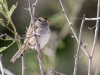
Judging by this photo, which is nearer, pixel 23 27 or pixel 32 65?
pixel 32 65

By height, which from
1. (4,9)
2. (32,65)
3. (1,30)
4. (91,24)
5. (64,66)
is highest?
(91,24)

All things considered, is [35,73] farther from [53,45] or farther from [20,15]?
[20,15]

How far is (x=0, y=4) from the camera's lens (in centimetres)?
273

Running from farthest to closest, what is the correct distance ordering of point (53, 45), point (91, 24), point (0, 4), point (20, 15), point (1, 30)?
point (91, 24), point (20, 15), point (1, 30), point (53, 45), point (0, 4)

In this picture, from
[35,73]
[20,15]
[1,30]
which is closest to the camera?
[35,73]

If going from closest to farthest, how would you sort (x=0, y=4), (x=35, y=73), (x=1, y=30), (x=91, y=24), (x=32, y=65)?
(x=0, y=4) → (x=35, y=73) → (x=32, y=65) → (x=1, y=30) → (x=91, y=24)

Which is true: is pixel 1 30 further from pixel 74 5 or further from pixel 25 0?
pixel 74 5

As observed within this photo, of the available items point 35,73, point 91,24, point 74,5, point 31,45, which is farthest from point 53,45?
point 91,24

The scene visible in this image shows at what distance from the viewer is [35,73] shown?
15.1 feet

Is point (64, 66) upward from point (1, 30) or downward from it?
downward

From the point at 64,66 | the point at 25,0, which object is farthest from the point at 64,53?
the point at 25,0

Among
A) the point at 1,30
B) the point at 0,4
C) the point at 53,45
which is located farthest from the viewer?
the point at 1,30

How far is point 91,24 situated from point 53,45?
4.38 metres

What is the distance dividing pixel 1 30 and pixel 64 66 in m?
1.83
